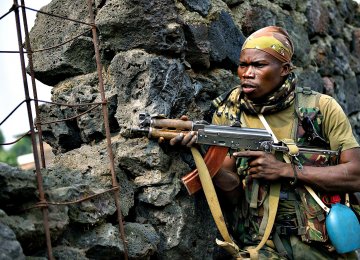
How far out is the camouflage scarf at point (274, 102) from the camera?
3189 mm

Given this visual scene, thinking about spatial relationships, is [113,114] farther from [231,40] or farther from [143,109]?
[231,40]

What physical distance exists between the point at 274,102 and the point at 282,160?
0.31m

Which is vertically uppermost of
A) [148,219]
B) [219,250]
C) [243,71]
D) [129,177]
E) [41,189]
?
[243,71]

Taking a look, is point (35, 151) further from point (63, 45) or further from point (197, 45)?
point (197, 45)

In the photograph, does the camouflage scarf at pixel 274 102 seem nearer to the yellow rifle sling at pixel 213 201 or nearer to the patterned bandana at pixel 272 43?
the patterned bandana at pixel 272 43

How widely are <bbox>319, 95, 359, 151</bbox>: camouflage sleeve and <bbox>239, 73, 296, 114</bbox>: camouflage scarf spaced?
19 cm

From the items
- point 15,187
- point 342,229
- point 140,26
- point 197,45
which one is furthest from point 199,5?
point 15,187

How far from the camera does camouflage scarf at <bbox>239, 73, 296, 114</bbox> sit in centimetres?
319

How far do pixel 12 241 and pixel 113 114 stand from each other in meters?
1.14

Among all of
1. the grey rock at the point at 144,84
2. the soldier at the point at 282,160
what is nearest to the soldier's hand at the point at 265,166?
the soldier at the point at 282,160

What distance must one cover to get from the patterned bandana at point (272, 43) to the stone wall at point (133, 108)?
30 cm

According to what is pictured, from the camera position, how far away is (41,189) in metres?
2.45

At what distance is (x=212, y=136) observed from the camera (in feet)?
9.66

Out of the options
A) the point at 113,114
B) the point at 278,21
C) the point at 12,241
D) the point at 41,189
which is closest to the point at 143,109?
the point at 113,114
